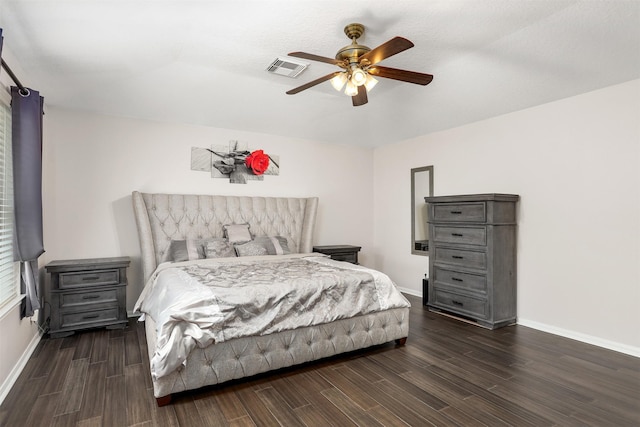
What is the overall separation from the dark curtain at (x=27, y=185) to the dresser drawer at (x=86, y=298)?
59 centimetres

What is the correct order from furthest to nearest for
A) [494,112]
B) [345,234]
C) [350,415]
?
[345,234] → [494,112] → [350,415]

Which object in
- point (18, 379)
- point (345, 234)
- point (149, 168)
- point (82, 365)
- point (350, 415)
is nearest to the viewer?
point (350, 415)

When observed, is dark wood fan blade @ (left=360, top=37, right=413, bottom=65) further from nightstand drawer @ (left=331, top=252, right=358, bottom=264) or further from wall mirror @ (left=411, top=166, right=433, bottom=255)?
nightstand drawer @ (left=331, top=252, right=358, bottom=264)

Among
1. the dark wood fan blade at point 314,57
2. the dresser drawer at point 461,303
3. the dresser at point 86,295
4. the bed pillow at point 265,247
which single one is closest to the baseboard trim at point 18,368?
the dresser at point 86,295

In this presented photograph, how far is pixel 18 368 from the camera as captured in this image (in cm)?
263

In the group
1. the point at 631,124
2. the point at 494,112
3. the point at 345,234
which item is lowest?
the point at 345,234

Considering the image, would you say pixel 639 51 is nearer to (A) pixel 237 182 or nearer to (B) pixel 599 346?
(B) pixel 599 346

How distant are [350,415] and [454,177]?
3.53m

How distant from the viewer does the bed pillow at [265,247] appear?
4.25 m

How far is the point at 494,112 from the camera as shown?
13.4 ft

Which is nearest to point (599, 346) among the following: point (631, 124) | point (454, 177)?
point (631, 124)

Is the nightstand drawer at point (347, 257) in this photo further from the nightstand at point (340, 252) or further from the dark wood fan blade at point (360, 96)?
the dark wood fan blade at point (360, 96)

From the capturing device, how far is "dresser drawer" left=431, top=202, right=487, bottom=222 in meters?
3.85

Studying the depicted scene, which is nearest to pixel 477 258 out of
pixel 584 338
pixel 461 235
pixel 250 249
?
pixel 461 235
